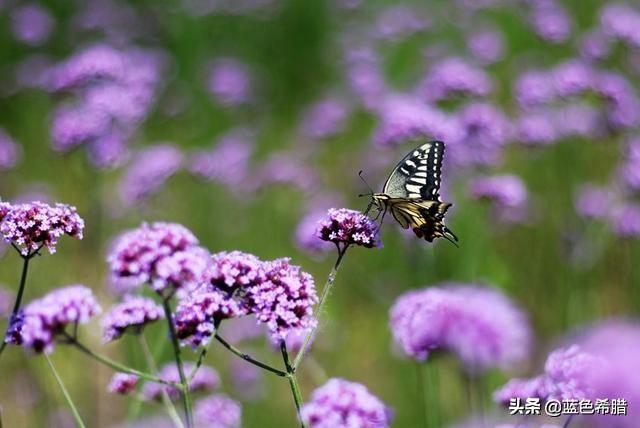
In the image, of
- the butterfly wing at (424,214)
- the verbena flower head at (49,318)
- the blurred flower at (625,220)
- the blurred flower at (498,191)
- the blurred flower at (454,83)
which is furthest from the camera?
the blurred flower at (454,83)

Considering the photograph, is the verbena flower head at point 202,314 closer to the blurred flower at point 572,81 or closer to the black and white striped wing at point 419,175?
the black and white striped wing at point 419,175

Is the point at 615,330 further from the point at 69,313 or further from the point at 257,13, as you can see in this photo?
the point at 257,13

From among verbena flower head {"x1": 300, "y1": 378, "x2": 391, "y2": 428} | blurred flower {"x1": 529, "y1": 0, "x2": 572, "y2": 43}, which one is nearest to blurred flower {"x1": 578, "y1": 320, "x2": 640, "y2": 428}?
verbena flower head {"x1": 300, "y1": 378, "x2": 391, "y2": 428}

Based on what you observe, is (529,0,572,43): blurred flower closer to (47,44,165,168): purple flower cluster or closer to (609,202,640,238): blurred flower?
(609,202,640,238): blurred flower

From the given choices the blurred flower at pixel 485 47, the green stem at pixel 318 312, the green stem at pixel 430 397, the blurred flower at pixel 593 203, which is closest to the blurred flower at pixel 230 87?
the blurred flower at pixel 485 47

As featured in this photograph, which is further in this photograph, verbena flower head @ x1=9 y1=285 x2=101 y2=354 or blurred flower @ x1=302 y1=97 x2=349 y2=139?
blurred flower @ x1=302 y1=97 x2=349 y2=139

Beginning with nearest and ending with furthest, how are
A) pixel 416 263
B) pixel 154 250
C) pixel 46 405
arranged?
1. pixel 154 250
2. pixel 46 405
3. pixel 416 263

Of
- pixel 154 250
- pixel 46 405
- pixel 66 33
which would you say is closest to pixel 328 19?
pixel 66 33
